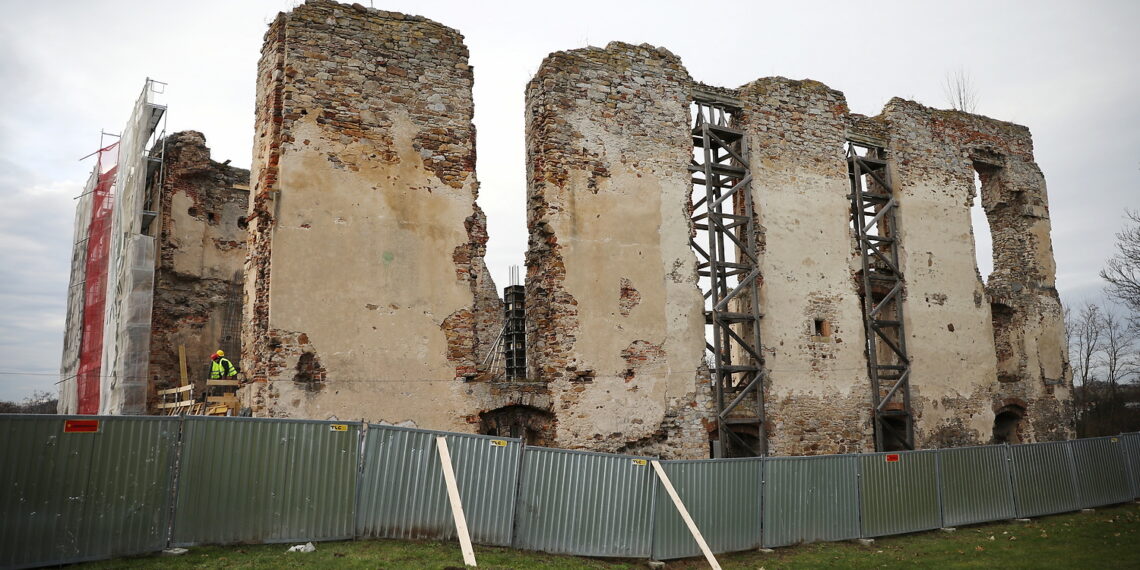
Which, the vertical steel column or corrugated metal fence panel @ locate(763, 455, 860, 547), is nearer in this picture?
corrugated metal fence panel @ locate(763, 455, 860, 547)

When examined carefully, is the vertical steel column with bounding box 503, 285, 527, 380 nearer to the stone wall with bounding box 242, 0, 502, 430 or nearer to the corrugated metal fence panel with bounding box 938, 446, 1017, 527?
the stone wall with bounding box 242, 0, 502, 430

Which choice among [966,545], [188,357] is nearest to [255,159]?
[188,357]

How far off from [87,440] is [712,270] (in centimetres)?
932

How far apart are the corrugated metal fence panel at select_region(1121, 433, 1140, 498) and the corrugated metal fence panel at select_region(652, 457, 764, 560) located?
8619mm

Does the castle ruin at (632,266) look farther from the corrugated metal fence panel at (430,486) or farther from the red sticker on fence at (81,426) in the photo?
the red sticker on fence at (81,426)

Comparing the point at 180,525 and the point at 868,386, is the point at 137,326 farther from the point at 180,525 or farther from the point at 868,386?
the point at 868,386

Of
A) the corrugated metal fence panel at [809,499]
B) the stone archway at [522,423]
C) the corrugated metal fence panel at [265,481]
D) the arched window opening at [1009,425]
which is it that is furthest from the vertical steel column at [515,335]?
the arched window opening at [1009,425]

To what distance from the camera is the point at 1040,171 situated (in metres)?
17.0

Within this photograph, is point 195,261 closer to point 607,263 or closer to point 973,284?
point 607,263

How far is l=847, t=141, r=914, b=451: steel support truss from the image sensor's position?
14.2 meters

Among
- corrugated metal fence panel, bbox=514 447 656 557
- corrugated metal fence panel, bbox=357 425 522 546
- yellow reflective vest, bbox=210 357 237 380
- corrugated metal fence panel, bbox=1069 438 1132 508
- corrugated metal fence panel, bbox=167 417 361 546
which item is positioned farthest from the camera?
corrugated metal fence panel, bbox=1069 438 1132 508

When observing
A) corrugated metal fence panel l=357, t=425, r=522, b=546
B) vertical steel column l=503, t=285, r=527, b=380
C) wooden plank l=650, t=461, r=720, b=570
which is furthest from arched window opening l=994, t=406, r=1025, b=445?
corrugated metal fence panel l=357, t=425, r=522, b=546

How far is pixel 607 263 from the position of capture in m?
11.6

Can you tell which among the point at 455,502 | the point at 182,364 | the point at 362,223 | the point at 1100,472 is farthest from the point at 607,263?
the point at 1100,472
